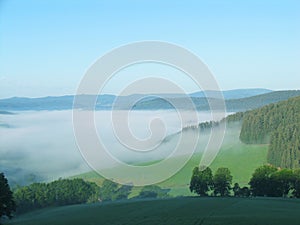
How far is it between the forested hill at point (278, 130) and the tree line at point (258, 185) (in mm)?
43463

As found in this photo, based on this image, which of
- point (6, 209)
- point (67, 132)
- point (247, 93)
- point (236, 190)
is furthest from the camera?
point (247, 93)

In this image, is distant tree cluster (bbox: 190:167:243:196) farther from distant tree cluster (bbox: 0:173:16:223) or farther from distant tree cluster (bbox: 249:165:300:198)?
distant tree cluster (bbox: 0:173:16:223)

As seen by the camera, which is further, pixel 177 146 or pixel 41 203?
pixel 177 146

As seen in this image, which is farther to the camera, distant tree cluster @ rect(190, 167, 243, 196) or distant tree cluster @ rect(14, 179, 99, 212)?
distant tree cluster @ rect(14, 179, 99, 212)

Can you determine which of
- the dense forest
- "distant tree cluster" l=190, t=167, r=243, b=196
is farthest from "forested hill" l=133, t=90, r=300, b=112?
"distant tree cluster" l=190, t=167, r=243, b=196

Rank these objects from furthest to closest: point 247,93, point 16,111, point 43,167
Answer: point 247,93, point 16,111, point 43,167

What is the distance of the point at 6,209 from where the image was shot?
3134 centimetres

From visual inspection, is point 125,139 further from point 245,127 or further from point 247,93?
point 247,93

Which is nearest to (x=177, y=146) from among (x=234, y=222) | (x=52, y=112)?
(x=52, y=112)

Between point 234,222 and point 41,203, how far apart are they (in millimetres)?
37260

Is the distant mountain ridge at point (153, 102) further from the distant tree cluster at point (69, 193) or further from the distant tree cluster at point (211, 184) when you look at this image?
the distant tree cluster at point (211, 184)

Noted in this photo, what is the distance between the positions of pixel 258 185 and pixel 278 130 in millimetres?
67174

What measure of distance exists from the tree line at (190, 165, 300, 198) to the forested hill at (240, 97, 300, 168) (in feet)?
143

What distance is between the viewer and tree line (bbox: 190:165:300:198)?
48938mm
